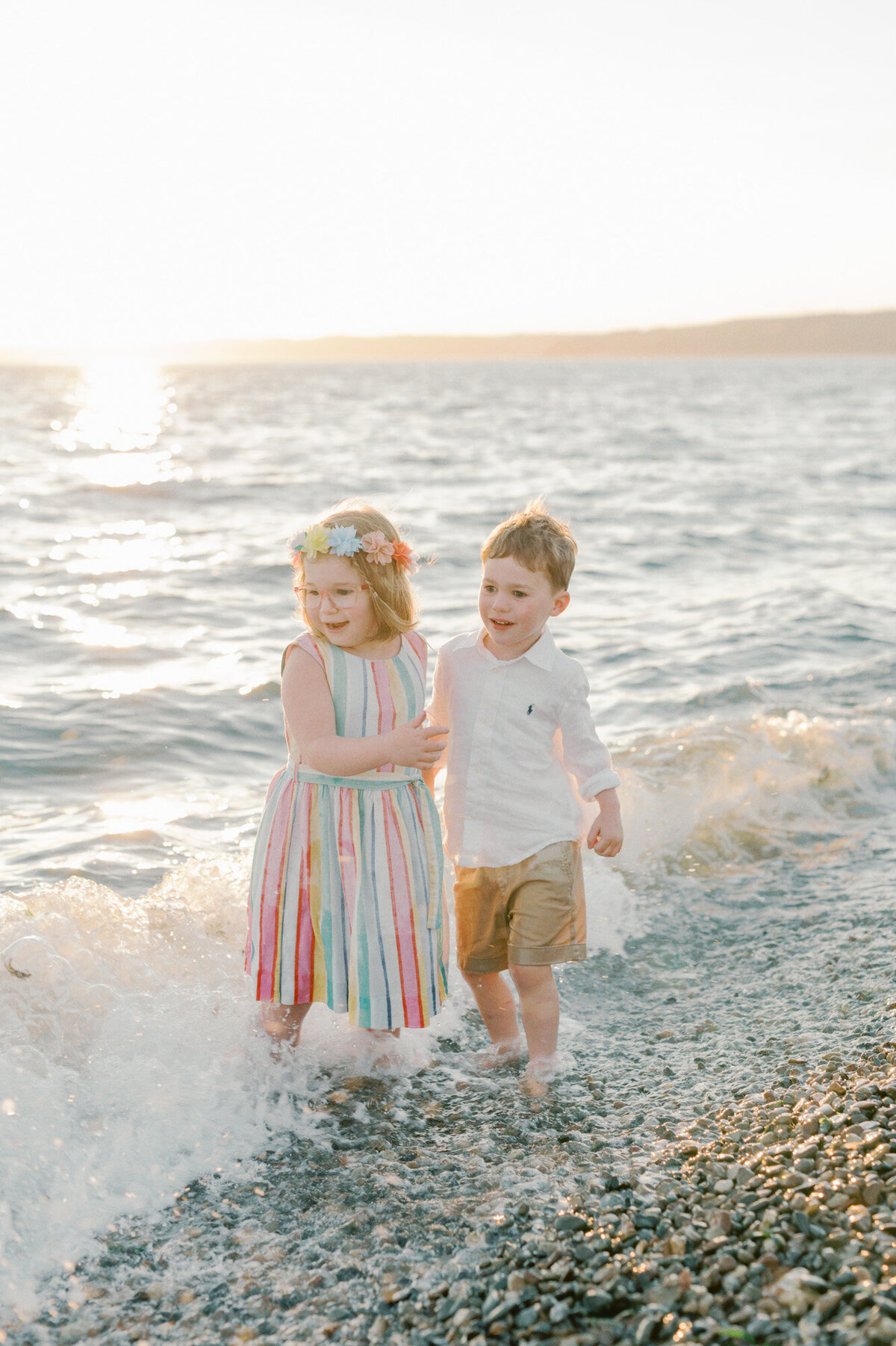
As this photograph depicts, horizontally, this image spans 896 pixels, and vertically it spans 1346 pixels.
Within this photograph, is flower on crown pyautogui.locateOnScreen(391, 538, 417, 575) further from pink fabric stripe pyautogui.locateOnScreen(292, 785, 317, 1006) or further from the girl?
pink fabric stripe pyautogui.locateOnScreen(292, 785, 317, 1006)

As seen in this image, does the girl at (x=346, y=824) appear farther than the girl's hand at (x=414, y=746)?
Yes

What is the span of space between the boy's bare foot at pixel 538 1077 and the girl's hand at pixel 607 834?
72cm

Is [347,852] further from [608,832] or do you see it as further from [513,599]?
[513,599]

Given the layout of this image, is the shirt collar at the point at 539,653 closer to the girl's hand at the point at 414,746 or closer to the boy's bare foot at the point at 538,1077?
the girl's hand at the point at 414,746

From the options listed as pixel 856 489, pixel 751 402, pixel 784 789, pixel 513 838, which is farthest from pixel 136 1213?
pixel 751 402

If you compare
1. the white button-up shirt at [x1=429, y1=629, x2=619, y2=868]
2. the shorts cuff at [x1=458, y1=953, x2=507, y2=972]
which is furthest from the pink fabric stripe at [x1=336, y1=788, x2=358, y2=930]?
the shorts cuff at [x1=458, y1=953, x2=507, y2=972]

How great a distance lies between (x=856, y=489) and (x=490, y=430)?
15.8 metres

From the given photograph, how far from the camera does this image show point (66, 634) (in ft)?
30.7

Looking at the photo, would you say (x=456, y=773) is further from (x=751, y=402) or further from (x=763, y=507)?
(x=751, y=402)

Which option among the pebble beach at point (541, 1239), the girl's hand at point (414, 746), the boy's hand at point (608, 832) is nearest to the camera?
A: the pebble beach at point (541, 1239)

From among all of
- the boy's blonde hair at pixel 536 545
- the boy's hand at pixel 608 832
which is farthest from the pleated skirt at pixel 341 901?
the boy's blonde hair at pixel 536 545

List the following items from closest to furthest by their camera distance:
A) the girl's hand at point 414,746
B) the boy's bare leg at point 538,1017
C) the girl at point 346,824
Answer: the girl's hand at point 414,746
the girl at point 346,824
the boy's bare leg at point 538,1017

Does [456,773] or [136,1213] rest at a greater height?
[456,773]

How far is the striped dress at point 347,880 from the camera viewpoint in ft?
10.6
